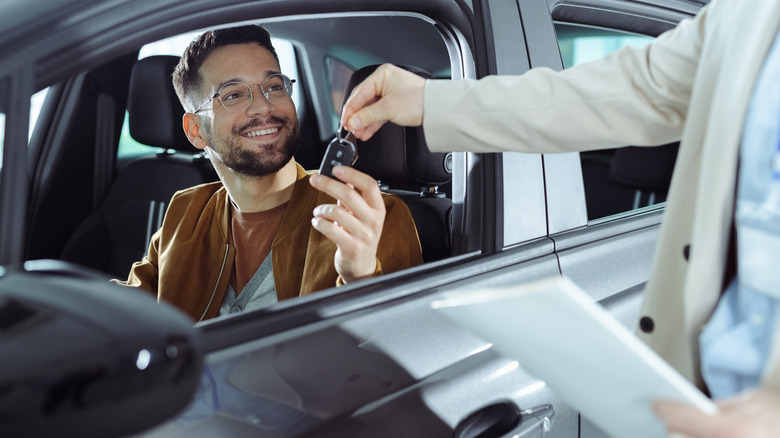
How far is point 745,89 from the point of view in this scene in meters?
0.99

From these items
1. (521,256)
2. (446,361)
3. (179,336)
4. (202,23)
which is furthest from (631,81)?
(179,336)

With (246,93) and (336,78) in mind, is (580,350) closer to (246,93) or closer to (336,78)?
(246,93)

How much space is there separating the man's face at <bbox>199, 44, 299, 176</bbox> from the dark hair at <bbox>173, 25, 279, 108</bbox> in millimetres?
18

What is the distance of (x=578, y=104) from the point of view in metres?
1.29

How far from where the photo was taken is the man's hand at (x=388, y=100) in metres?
1.39

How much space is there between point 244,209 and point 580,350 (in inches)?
56.9

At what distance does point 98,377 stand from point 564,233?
122 centimetres

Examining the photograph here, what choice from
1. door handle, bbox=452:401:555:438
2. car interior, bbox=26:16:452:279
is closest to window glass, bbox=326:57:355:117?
car interior, bbox=26:16:452:279

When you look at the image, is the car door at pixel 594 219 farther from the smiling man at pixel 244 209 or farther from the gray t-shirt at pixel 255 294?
the gray t-shirt at pixel 255 294

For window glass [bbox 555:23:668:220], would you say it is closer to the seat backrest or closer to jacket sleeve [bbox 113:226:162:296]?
the seat backrest

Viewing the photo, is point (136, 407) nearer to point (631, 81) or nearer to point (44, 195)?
point (631, 81)

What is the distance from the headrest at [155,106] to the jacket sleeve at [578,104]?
1549mm

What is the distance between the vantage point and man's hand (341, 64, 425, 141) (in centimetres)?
139

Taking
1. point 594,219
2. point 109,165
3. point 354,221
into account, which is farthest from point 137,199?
point 594,219
